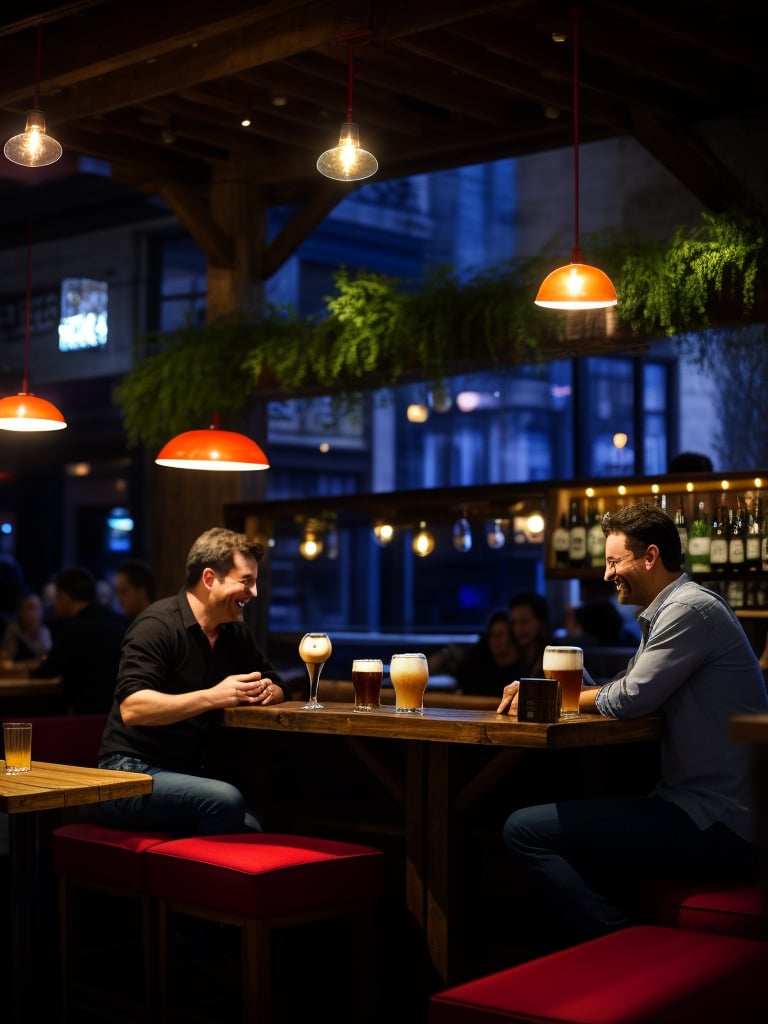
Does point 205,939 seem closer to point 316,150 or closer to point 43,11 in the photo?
point 43,11

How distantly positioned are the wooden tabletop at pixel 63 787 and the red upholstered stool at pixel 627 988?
1.16 metres

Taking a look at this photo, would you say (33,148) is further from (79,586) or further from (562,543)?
(562,543)

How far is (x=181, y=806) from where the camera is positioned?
13.6ft


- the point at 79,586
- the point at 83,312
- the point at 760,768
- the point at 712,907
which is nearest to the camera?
the point at 760,768

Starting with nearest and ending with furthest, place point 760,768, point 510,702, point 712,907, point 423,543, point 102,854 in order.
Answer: point 760,768, point 712,907, point 510,702, point 102,854, point 423,543

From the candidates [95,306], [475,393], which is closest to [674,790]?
[95,306]

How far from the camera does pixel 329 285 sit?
44.8 ft

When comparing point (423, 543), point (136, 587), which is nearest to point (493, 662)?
point (423, 543)

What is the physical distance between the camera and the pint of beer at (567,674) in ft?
12.5

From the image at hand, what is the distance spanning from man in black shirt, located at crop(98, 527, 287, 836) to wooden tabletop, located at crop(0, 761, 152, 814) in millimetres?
389

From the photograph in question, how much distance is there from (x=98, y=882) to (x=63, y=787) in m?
0.80

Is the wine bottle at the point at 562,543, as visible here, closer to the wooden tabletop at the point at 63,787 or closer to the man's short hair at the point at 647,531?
the man's short hair at the point at 647,531

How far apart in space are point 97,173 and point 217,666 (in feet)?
26.3

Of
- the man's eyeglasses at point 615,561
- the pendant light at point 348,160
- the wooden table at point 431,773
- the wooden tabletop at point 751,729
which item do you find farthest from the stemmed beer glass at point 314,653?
the wooden tabletop at point 751,729
